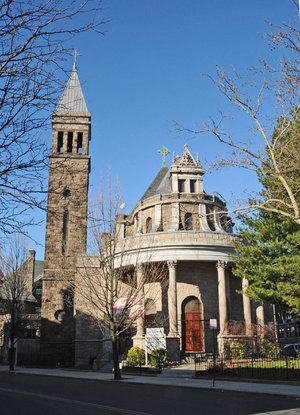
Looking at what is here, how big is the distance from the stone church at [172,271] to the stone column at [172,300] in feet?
0.23

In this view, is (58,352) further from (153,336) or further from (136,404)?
(136,404)

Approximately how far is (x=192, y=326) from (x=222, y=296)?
11.6 feet

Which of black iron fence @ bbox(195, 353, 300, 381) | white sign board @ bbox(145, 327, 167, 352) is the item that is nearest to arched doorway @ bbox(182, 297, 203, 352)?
white sign board @ bbox(145, 327, 167, 352)

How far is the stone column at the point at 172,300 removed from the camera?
104 feet

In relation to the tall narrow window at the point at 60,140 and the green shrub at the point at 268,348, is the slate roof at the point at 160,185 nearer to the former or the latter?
the tall narrow window at the point at 60,140

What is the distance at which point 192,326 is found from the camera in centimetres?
3462

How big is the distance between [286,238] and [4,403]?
57.3 feet

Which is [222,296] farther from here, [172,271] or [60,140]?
[60,140]

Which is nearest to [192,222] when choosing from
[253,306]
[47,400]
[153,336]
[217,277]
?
[217,277]

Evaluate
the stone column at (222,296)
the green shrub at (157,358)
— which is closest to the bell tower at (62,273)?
the green shrub at (157,358)

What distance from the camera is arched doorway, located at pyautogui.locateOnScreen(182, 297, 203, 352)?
33.5 meters

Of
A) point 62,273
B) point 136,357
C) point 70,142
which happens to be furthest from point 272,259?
point 70,142

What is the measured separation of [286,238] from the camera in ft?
82.7

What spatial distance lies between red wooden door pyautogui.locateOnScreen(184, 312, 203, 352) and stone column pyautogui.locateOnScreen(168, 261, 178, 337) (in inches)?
64.4
